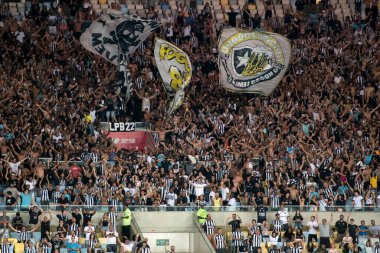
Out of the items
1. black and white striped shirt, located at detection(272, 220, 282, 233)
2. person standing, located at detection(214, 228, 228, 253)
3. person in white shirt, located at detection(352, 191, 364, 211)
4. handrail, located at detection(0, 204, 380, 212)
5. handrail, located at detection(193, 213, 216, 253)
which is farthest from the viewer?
person in white shirt, located at detection(352, 191, 364, 211)

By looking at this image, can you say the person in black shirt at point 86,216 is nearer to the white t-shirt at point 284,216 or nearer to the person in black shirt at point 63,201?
the person in black shirt at point 63,201

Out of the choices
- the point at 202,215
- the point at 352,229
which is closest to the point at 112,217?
the point at 202,215

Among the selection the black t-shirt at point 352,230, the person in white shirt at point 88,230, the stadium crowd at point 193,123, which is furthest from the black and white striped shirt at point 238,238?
the person in white shirt at point 88,230

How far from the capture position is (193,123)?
187ft

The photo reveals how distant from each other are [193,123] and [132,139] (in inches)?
81.6

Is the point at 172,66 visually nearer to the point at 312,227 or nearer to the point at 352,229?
the point at 312,227

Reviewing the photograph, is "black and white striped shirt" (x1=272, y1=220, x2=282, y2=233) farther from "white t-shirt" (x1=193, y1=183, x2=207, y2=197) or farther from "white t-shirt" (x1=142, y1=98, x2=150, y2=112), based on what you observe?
"white t-shirt" (x1=142, y1=98, x2=150, y2=112)

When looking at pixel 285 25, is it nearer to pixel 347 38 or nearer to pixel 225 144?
pixel 347 38

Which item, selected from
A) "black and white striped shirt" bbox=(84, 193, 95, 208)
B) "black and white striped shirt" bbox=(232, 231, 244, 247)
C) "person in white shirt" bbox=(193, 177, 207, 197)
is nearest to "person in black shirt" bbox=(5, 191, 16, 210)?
"black and white striped shirt" bbox=(84, 193, 95, 208)

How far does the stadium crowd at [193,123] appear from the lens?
5312 centimetres

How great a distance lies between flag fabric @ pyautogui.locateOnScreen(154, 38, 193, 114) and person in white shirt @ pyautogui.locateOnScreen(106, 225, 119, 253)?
7.00 metres

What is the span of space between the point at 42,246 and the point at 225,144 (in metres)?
8.61

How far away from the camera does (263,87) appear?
58.5 meters

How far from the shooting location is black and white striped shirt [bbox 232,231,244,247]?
50.7m
